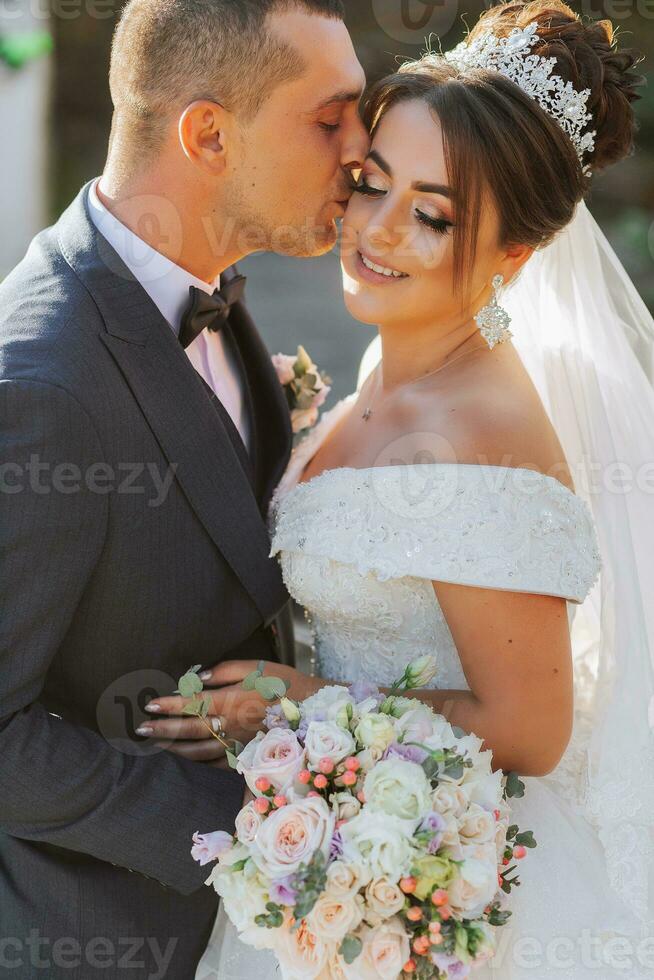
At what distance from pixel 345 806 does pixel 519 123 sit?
60.1 inches

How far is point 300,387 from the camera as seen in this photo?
312 centimetres

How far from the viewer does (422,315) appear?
2.42 m

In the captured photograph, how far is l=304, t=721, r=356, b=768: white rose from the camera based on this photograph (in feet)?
5.77

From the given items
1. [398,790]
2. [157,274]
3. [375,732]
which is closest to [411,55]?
[157,274]

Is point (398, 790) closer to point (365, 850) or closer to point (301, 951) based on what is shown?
point (365, 850)

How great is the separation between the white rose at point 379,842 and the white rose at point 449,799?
2.9 inches

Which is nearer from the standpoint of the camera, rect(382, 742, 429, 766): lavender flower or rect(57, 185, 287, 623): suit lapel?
rect(382, 742, 429, 766): lavender flower

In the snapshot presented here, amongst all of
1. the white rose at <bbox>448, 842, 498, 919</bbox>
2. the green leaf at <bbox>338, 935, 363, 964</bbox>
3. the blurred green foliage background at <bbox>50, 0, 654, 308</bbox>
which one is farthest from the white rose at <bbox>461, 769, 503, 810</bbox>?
the blurred green foliage background at <bbox>50, 0, 654, 308</bbox>

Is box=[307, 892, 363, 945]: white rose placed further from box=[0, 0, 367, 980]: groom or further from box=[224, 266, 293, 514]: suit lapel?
box=[224, 266, 293, 514]: suit lapel

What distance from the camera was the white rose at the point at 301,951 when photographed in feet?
5.56

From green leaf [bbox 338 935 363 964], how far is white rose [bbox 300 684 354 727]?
A: 37 centimetres

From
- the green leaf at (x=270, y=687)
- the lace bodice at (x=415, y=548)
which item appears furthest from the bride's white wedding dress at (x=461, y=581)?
the green leaf at (x=270, y=687)

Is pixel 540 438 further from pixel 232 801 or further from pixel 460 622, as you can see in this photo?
pixel 232 801

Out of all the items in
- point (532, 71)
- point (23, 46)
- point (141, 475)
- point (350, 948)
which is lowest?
point (350, 948)
